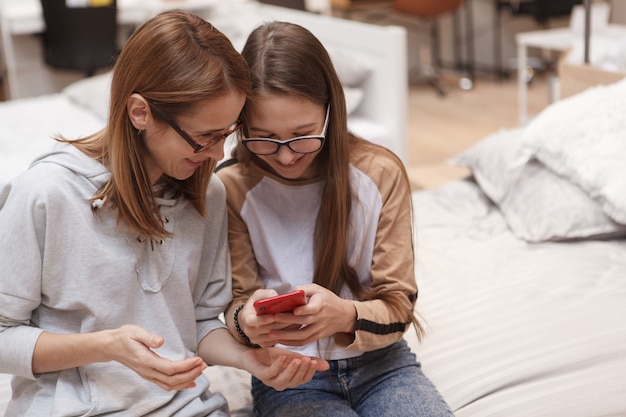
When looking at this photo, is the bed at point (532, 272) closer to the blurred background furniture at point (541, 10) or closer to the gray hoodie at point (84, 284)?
the gray hoodie at point (84, 284)

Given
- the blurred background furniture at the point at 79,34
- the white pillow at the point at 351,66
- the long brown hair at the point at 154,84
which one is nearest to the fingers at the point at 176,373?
the long brown hair at the point at 154,84

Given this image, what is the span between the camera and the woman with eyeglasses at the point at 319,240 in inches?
49.9

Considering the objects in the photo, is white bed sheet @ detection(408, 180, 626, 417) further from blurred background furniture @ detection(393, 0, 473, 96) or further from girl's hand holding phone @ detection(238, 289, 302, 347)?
blurred background furniture @ detection(393, 0, 473, 96)

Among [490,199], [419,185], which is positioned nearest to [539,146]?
[490,199]

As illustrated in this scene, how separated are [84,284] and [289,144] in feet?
1.23

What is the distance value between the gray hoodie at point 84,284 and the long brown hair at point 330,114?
0.22 m

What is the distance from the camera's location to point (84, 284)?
1156 mm

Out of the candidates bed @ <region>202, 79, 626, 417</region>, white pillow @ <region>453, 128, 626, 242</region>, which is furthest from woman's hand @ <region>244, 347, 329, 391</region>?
white pillow @ <region>453, 128, 626, 242</region>

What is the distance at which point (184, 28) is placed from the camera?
113 centimetres

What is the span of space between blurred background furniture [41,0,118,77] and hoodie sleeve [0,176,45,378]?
3.51m

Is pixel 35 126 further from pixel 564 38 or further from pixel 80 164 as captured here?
pixel 564 38

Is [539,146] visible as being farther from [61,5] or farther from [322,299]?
[61,5]

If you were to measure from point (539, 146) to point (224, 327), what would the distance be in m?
1.17

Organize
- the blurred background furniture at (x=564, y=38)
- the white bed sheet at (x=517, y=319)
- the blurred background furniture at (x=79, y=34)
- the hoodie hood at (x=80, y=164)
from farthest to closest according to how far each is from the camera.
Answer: the blurred background furniture at (x=79, y=34), the blurred background furniture at (x=564, y=38), the white bed sheet at (x=517, y=319), the hoodie hood at (x=80, y=164)
